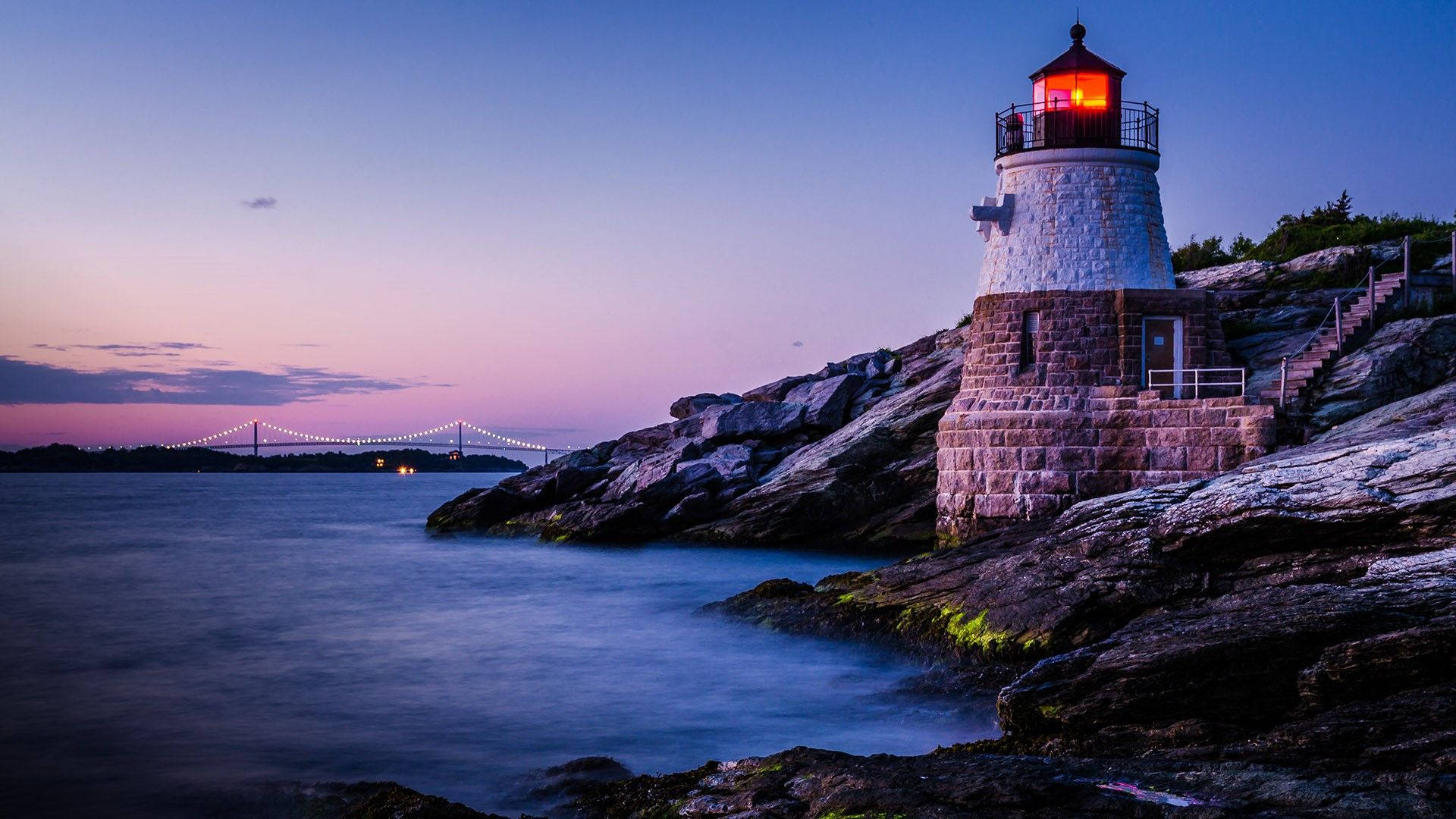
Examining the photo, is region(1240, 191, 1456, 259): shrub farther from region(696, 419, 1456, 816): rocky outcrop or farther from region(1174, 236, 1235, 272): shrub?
region(696, 419, 1456, 816): rocky outcrop

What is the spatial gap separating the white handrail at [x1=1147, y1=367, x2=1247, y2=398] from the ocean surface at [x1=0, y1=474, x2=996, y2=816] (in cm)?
571

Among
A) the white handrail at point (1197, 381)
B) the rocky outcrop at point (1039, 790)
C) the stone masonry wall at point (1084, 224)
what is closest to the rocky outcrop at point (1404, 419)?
the white handrail at point (1197, 381)

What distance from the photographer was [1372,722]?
17.6ft

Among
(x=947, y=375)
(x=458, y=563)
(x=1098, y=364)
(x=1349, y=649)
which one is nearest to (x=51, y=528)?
(x=458, y=563)

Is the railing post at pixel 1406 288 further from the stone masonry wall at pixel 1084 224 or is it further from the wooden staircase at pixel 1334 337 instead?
the stone masonry wall at pixel 1084 224

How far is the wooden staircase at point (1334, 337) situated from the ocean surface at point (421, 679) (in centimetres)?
719

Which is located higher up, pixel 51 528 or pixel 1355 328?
pixel 1355 328

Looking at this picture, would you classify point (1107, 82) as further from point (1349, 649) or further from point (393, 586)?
point (393, 586)

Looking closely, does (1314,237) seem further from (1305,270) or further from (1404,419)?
(1404,419)

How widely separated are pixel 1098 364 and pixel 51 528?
35.1m

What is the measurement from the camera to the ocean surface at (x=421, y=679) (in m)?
8.47

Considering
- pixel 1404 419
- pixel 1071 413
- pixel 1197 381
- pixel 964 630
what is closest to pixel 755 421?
pixel 1071 413

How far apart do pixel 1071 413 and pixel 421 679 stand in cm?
980

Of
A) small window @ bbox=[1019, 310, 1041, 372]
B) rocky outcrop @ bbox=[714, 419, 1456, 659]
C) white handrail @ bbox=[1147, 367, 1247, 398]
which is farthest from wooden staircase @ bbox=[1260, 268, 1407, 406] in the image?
rocky outcrop @ bbox=[714, 419, 1456, 659]
